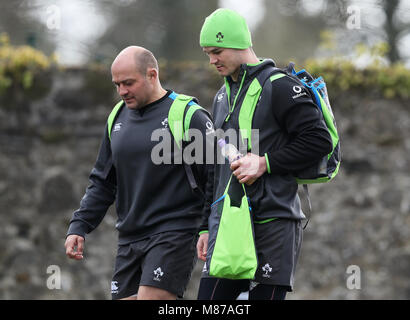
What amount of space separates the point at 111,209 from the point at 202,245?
392 cm

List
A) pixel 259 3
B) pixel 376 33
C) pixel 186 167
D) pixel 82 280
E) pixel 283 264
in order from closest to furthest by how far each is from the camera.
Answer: pixel 283 264 < pixel 186 167 < pixel 82 280 < pixel 376 33 < pixel 259 3

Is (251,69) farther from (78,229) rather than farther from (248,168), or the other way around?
(78,229)

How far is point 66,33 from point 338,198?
310 inches

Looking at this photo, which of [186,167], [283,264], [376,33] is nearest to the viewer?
[283,264]

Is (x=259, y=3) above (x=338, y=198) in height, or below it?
above

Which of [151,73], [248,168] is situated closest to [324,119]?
[248,168]

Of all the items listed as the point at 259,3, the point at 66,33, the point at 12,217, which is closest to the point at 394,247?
the point at 12,217

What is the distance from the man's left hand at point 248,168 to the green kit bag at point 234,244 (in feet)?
0.33

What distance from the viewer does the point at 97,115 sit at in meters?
7.98

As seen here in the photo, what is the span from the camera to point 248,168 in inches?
146

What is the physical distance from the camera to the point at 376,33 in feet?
43.5

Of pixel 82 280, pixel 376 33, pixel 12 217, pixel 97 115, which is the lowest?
pixel 82 280

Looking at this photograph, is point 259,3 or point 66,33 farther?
point 259,3
